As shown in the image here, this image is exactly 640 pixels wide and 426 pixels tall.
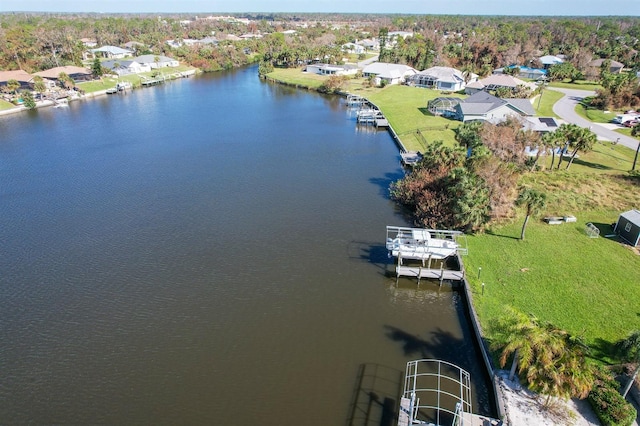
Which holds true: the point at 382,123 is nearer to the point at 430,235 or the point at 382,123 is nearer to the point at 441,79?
the point at 441,79

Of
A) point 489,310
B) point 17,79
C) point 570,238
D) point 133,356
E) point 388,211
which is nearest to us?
point 133,356

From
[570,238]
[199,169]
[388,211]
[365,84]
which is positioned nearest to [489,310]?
[570,238]

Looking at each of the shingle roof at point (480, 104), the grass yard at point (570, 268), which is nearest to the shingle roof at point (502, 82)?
the shingle roof at point (480, 104)

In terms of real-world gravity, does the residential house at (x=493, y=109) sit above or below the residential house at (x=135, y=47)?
below

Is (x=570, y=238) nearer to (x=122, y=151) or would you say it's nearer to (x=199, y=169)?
(x=199, y=169)

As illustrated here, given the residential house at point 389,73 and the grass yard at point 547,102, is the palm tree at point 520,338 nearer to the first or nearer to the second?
the grass yard at point 547,102

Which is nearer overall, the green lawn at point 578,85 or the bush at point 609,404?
the bush at point 609,404

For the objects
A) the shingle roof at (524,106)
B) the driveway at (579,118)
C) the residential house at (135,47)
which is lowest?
the driveway at (579,118)
